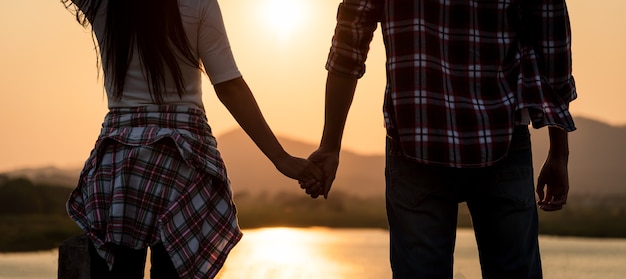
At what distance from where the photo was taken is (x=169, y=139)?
2.94m

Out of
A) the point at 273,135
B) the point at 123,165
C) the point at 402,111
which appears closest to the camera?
the point at 402,111

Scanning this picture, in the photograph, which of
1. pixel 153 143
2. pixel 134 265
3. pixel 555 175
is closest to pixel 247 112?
pixel 153 143

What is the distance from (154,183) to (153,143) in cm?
13

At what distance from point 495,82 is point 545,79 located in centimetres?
24

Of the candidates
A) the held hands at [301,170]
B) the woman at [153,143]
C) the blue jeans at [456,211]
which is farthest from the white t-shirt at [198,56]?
the blue jeans at [456,211]

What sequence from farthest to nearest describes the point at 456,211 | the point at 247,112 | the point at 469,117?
the point at 247,112 < the point at 456,211 < the point at 469,117

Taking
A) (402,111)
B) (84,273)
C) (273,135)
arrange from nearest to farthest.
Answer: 1. (402,111)
2. (273,135)
3. (84,273)

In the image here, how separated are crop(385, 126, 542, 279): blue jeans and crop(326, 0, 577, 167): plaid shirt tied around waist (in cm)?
7

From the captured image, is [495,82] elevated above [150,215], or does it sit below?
above

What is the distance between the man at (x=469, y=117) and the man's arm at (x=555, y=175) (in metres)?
0.05

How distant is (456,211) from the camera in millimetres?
2828

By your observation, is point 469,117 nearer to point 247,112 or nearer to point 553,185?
point 553,185

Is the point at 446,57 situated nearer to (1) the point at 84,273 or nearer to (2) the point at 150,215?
(2) the point at 150,215

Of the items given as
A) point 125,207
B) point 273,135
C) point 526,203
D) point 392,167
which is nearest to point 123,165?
point 125,207
